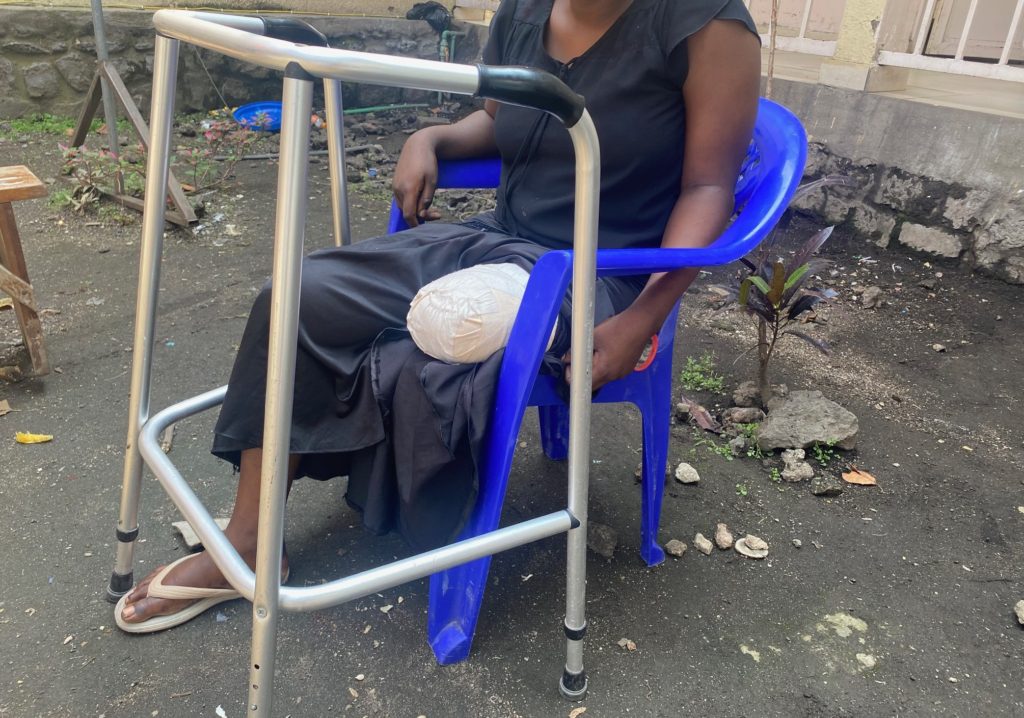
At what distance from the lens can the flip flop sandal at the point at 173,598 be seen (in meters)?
1.64

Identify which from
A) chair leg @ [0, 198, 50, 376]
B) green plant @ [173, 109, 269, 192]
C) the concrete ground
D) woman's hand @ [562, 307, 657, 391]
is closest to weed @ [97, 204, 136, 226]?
green plant @ [173, 109, 269, 192]

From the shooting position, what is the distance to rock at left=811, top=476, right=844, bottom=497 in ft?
7.19

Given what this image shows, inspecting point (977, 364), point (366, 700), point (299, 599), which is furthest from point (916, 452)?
point (299, 599)

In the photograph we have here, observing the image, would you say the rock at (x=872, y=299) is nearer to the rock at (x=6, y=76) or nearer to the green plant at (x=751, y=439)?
the green plant at (x=751, y=439)

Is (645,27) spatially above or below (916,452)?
above

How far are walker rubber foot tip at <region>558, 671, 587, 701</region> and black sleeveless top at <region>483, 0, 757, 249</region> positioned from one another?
37.1 inches

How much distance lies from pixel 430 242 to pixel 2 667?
1.29m

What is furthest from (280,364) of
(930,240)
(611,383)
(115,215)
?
(115,215)

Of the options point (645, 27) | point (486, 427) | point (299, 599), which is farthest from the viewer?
point (645, 27)

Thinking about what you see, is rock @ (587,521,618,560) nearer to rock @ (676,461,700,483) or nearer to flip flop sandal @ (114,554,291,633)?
rock @ (676,461,700,483)

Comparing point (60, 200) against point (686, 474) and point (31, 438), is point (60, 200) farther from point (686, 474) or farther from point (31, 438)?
point (686, 474)

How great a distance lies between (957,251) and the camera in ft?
11.3

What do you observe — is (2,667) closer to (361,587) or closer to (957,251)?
(361,587)

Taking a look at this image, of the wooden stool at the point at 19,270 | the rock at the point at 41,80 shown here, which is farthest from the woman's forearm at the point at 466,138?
the rock at the point at 41,80
